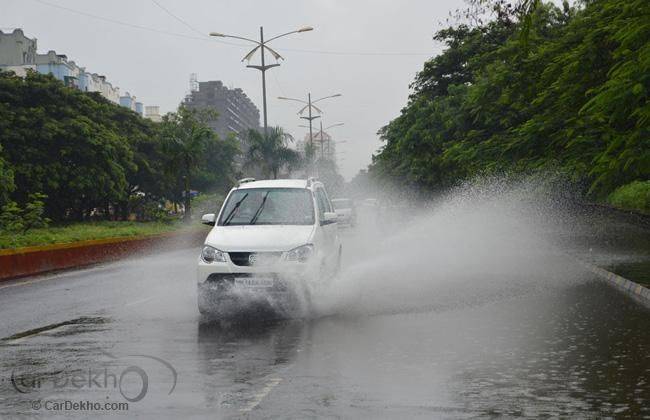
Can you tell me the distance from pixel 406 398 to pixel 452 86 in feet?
153

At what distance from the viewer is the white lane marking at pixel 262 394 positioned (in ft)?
21.1

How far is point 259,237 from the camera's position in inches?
463

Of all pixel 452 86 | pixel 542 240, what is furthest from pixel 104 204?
pixel 542 240

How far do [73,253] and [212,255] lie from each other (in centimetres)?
1362

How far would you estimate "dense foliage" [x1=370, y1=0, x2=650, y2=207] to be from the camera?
15.8 meters

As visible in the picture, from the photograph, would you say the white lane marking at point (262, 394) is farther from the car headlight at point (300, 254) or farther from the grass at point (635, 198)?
the grass at point (635, 198)

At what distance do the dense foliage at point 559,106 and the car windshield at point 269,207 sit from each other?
12.6ft

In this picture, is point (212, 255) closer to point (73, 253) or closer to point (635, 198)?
point (73, 253)

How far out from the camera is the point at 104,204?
63906 mm

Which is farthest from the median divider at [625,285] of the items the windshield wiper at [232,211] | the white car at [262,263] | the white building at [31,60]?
the white building at [31,60]

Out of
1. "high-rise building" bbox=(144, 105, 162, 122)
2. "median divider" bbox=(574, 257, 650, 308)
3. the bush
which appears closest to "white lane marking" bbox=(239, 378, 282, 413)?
"median divider" bbox=(574, 257, 650, 308)

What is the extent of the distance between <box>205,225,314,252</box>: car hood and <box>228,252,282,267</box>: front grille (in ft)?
0.18

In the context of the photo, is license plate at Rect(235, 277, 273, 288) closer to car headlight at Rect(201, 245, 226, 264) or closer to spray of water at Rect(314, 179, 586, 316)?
car headlight at Rect(201, 245, 226, 264)

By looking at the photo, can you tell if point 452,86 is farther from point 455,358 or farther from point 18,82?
point 455,358
